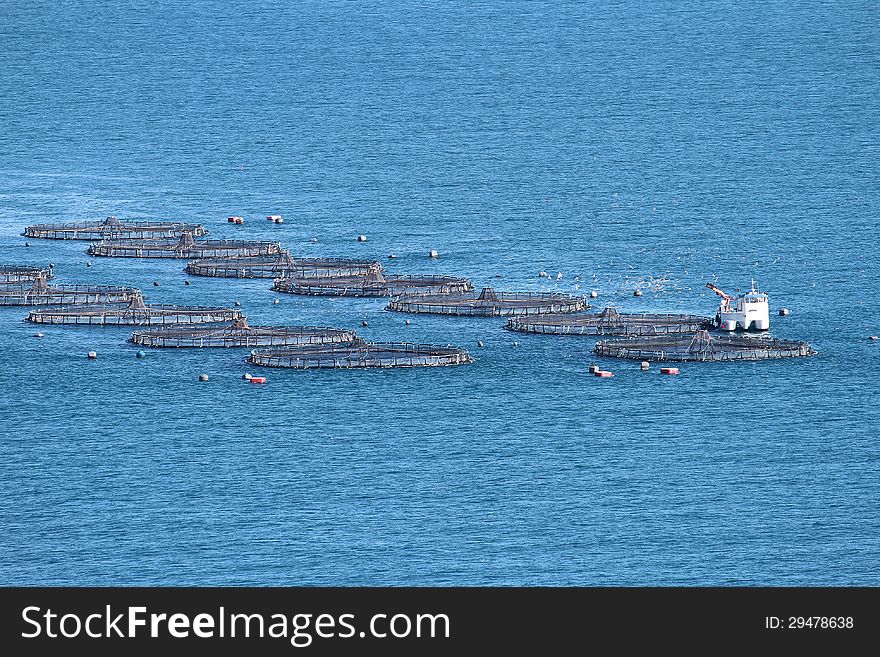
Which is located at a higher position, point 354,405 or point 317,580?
point 354,405

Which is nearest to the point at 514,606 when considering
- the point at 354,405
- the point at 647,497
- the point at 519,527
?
the point at 519,527

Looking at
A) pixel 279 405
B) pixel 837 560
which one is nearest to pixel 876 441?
pixel 837 560

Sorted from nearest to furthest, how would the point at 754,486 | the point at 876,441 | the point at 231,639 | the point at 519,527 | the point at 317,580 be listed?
1. the point at 231,639
2. the point at 317,580
3. the point at 519,527
4. the point at 754,486
5. the point at 876,441

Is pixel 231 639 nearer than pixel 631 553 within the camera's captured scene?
Yes

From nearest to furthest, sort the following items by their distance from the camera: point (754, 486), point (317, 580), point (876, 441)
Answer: point (317, 580), point (754, 486), point (876, 441)

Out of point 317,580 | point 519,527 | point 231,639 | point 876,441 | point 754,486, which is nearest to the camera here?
point 231,639

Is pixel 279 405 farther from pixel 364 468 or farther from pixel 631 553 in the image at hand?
pixel 631 553

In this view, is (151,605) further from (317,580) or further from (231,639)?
(317,580)

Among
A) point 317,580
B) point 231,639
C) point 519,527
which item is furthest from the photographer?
point 519,527

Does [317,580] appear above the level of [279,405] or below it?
below
